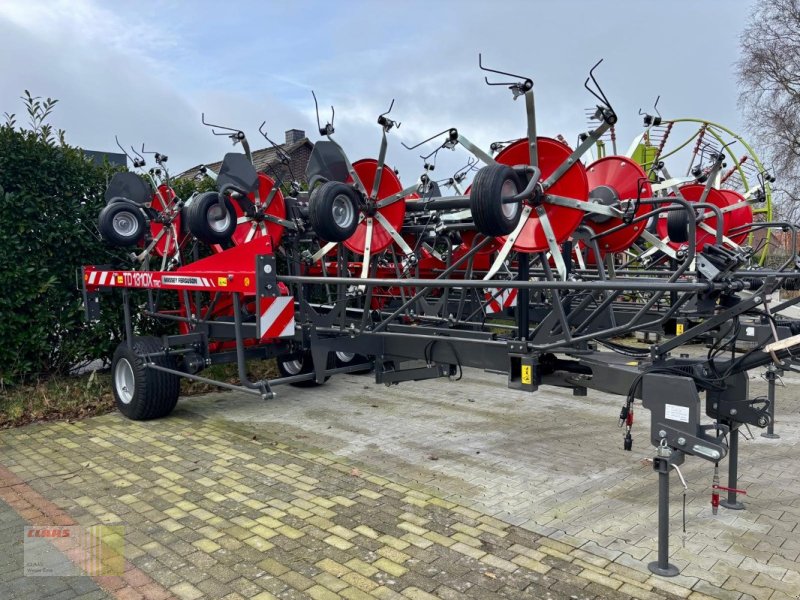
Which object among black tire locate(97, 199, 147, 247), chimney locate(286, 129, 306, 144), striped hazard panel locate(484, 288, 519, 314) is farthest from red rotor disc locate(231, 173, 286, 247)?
chimney locate(286, 129, 306, 144)

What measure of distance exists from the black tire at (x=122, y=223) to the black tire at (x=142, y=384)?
1.07m

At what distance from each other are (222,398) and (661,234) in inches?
226

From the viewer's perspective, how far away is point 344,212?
202 inches

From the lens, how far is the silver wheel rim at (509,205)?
3.76m

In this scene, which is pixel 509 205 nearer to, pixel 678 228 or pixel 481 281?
pixel 481 281

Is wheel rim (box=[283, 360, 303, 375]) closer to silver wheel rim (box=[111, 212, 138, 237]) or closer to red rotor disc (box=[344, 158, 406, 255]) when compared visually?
silver wheel rim (box=[111, 212, 138, 237])

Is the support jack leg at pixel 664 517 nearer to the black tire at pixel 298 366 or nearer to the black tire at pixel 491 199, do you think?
the black tire at pixel 491 199

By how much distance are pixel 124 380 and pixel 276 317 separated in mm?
2471

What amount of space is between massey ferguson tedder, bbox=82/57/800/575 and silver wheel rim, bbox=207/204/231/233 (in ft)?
0.04

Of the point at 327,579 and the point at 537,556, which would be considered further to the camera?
the point at 537,556

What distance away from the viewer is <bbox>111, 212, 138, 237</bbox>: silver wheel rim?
22.0ft

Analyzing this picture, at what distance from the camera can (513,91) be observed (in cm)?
393

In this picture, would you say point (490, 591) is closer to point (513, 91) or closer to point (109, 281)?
point (513, 91)

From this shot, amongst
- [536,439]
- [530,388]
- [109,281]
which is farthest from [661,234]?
[109,281]
